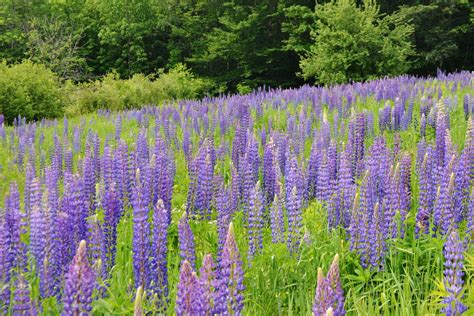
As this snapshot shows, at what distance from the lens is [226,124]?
25.1 feet

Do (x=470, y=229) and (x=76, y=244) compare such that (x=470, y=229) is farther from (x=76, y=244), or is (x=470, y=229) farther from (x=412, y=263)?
(x=76, y=244)

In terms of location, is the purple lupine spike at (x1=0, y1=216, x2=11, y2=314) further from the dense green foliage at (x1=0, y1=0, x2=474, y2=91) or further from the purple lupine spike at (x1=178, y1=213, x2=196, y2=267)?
the dense green foliage at (x1=0, y1=0, x2=474, y2=91)

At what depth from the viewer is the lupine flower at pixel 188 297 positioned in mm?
1729

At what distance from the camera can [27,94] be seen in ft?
51.5

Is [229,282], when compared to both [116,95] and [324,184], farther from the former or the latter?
[116,95]

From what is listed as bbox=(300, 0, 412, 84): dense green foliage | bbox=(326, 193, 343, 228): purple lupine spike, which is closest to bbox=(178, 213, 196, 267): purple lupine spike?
bbox=(326, 193, 343, 228): purple lupine spike

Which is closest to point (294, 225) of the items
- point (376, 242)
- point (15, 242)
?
point (376, 242)

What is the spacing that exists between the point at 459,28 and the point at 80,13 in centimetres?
2498

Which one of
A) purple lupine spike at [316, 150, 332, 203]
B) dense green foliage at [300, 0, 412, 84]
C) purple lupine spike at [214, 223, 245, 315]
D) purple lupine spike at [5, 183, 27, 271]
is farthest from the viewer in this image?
dense green foliage at [300, 0, 412, 84]

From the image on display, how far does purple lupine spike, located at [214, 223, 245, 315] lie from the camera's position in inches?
75.8

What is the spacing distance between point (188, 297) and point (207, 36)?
1194 inches

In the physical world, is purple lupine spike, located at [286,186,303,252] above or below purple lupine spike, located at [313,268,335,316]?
below

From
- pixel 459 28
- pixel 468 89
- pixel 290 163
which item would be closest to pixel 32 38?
pixel 459 28

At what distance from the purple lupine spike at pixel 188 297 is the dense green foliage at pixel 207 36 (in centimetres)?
2266
